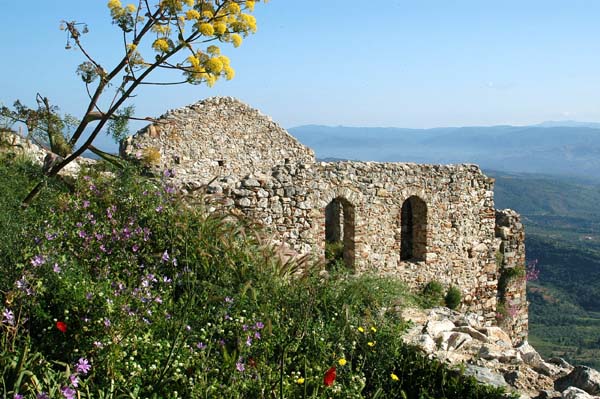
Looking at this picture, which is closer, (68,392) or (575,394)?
(68,392)

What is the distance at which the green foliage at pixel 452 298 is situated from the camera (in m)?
13.7

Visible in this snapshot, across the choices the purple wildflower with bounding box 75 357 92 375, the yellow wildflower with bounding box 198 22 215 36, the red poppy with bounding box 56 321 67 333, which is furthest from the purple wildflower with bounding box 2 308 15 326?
the yellow wildflower with bounding box 198 22 215 36

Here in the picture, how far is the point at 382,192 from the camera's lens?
12.6m

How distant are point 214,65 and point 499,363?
455 cm

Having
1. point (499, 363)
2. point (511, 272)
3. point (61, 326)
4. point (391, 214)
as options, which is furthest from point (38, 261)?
point (511, 272)

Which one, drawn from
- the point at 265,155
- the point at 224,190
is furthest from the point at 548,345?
the point at 224,190

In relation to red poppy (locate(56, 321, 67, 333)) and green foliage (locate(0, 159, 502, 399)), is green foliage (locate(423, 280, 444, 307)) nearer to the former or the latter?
green foliage (locate(0, 159, 502, 399))

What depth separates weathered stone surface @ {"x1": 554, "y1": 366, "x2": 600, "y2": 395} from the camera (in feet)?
20.5

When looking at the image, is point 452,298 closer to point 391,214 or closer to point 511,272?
point 511,272

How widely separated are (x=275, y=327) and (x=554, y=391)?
274 cm

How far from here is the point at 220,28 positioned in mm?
7621

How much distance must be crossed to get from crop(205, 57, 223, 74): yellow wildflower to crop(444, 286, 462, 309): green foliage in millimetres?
8236

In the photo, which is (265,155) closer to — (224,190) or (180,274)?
(224,190)

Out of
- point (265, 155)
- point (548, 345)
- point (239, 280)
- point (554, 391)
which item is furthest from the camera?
point (548, 345)
